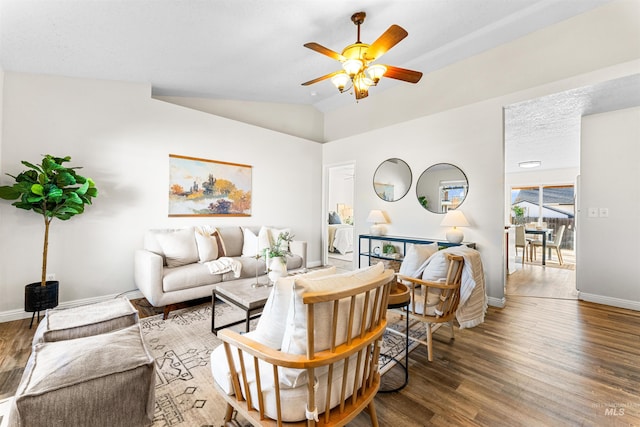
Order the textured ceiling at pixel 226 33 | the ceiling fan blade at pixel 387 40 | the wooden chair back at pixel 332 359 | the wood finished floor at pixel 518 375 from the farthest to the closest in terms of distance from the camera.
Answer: the textured ceiling at pixel 226 33 → the ceiling fan blade at pixel 387 40 → the wood finished floor at pixel 518 375 → the wooden chair back at pixel 332 359

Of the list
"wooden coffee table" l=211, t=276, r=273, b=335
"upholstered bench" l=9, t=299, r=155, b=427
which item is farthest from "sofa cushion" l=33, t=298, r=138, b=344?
"wooden coffee table" l=211, t=276, r=273, b=335

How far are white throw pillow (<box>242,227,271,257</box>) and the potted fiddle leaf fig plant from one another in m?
2.02

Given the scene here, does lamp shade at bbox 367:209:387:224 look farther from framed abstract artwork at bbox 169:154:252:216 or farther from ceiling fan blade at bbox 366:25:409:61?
ceiling fan blade at bbox 366:25:409:61

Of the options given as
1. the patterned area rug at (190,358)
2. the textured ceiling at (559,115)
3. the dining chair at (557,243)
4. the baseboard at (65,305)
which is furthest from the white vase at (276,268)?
the dining chair at (557,243)

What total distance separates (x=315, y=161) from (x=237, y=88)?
2120 millimetres

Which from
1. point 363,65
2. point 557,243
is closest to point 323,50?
point 363,65

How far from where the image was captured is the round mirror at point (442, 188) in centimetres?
394

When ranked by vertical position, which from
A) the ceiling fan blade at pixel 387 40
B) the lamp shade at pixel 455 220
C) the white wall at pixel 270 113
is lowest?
the lamp shade at pixel 455 220

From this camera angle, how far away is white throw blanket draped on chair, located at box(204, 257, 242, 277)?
3.34 meters

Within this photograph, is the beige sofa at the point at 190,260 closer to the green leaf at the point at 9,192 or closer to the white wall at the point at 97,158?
the white wall at the point at 97,158

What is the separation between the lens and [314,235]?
573cm

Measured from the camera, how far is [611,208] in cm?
344

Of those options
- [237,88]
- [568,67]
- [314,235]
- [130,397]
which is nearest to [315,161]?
[314,235]

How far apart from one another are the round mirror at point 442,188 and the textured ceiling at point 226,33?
5.32 ft
